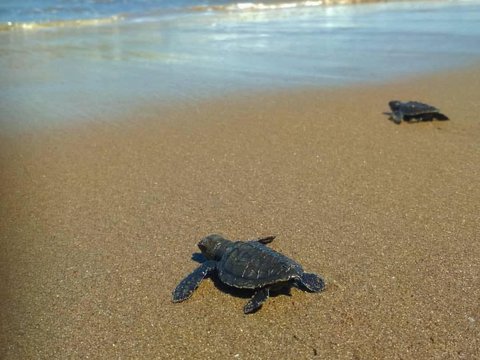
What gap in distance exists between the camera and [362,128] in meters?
5.23

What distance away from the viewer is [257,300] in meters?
2.49

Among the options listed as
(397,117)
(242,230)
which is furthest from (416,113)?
(242,230)

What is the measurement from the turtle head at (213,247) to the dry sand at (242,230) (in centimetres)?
14

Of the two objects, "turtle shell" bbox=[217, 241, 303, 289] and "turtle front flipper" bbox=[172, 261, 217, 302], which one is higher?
"turtle shell" bbox=[217, 241, 303, 289]

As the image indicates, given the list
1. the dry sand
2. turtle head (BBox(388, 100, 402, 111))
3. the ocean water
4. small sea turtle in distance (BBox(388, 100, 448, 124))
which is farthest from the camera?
the ocean water

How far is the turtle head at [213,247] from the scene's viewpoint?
9.16ft

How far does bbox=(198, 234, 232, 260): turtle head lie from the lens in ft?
9.16

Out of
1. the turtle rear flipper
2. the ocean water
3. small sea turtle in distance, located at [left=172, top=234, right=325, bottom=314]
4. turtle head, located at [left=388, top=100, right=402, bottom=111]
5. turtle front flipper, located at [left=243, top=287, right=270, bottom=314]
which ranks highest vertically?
the ocean water

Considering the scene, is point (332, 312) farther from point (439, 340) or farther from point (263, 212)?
point (263, 212)

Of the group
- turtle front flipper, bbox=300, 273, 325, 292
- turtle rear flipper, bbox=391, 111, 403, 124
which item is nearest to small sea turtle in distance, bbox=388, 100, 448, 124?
turtle rear flipper, bbox=391, 111, 403, 124

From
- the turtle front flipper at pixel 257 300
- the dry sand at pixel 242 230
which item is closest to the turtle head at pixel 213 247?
the dry sand at pixel 242 230

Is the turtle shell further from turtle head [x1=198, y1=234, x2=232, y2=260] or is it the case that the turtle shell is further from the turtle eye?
the turtle eye

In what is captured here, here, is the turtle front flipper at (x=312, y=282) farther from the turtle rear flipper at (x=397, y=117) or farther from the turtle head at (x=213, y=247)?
the turtle rear flipper at (x=397, y=117)

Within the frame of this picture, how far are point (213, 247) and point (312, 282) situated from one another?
592 mm
